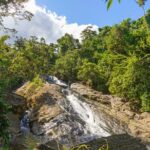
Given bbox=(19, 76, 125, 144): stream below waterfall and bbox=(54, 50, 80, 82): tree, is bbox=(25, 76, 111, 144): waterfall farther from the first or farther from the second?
bbox=(54, 50, 80, 82): tree

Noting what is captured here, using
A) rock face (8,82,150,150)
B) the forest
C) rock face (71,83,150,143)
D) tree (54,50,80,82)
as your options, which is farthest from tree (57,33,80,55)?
rock face (8,82,150,150)

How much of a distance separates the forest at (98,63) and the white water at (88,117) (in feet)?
10.8

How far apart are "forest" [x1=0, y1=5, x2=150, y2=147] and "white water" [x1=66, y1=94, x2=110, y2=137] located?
3.30 metres

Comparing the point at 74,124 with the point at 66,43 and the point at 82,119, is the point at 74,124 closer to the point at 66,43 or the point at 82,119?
the point at 82,119

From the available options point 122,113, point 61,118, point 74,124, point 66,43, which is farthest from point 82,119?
point 66,43

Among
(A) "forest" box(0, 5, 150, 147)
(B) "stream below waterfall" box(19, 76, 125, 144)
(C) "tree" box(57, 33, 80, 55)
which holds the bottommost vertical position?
(B) "stream below waterfall" box(19, 76, 125, 144)

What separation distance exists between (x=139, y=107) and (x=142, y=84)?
211 cm

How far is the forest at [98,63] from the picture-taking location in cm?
2906

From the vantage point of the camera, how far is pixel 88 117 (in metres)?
26.2

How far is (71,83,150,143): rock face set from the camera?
2694cm

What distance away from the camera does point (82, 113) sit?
2644 centimetres

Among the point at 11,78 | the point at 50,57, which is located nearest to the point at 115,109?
the point at 11,78

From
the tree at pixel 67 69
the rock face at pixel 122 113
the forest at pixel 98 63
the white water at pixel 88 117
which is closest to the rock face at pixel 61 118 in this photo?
the rock face at pixel 122 113

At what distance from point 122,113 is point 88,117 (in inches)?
194
